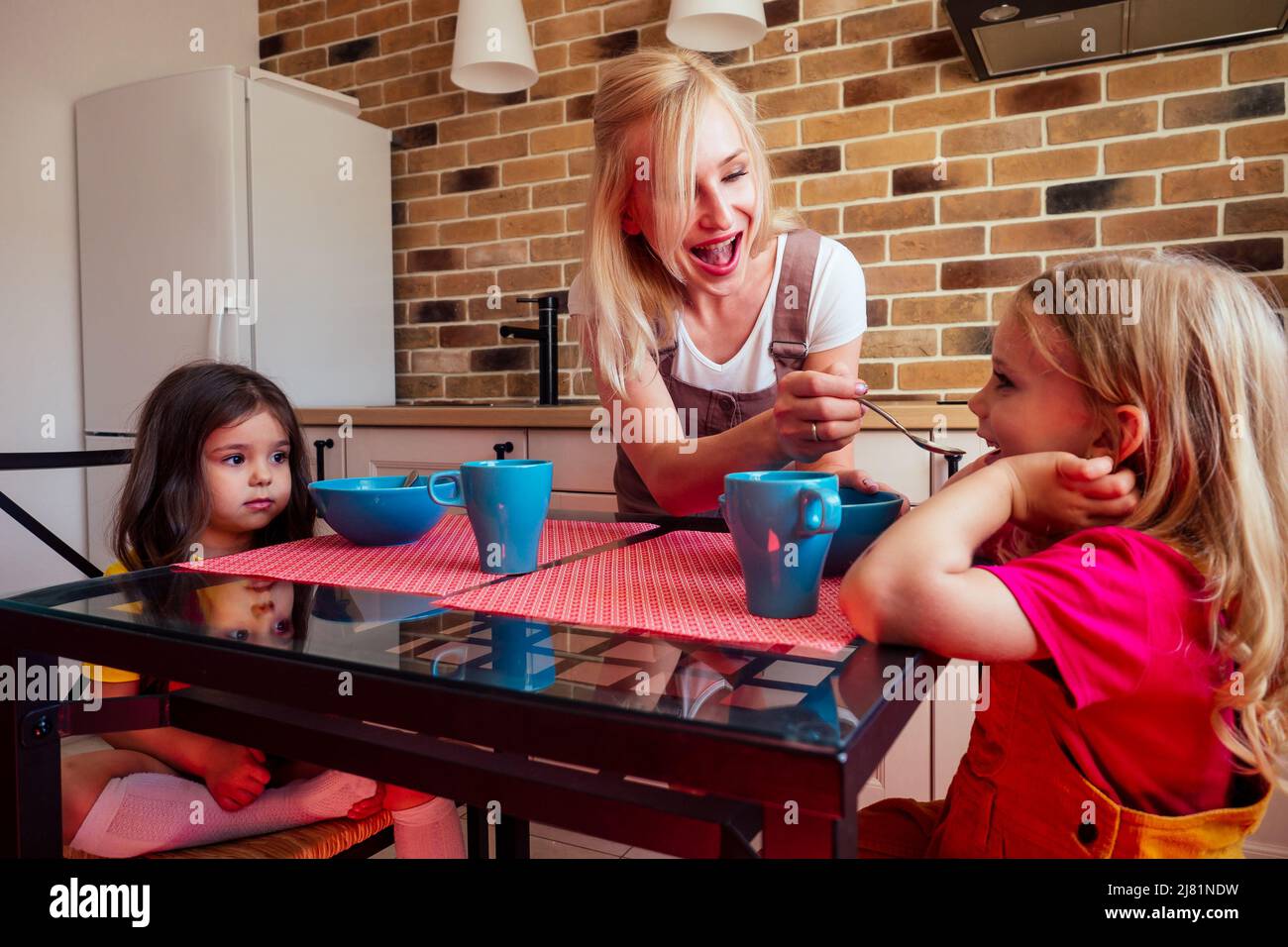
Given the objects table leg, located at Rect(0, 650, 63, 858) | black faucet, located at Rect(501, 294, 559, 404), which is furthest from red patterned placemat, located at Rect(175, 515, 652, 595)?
black faucet, located at Rect(501, 294, 559, 404)

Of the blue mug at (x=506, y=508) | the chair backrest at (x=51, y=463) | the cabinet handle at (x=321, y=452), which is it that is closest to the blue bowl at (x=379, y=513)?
the blue mug at (x=506, y=508)

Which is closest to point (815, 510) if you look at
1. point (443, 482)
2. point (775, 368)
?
point (443, 482)

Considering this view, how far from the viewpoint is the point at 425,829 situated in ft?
3.43

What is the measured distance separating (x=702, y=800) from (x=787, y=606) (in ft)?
0.62

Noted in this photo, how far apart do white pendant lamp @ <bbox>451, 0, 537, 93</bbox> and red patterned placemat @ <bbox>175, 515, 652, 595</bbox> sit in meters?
1.87

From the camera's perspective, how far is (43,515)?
9.38 ft

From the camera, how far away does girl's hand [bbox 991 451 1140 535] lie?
0.71m

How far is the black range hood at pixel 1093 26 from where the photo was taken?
1894 mm

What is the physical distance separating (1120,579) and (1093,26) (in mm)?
1814

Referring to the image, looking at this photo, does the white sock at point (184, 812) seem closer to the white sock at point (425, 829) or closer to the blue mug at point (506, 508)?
the white sock at point (425, 829)

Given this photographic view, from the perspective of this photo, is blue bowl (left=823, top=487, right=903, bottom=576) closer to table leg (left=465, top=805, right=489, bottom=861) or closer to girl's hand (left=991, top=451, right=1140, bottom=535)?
girl's hand (left=991, top=451, right=1140, bottom=535)

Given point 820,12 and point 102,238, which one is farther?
point 102,238

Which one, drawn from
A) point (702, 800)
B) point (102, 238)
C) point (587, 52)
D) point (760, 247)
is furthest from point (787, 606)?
point (102, 238)

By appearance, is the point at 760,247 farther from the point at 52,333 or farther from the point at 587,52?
the point at 52,333
